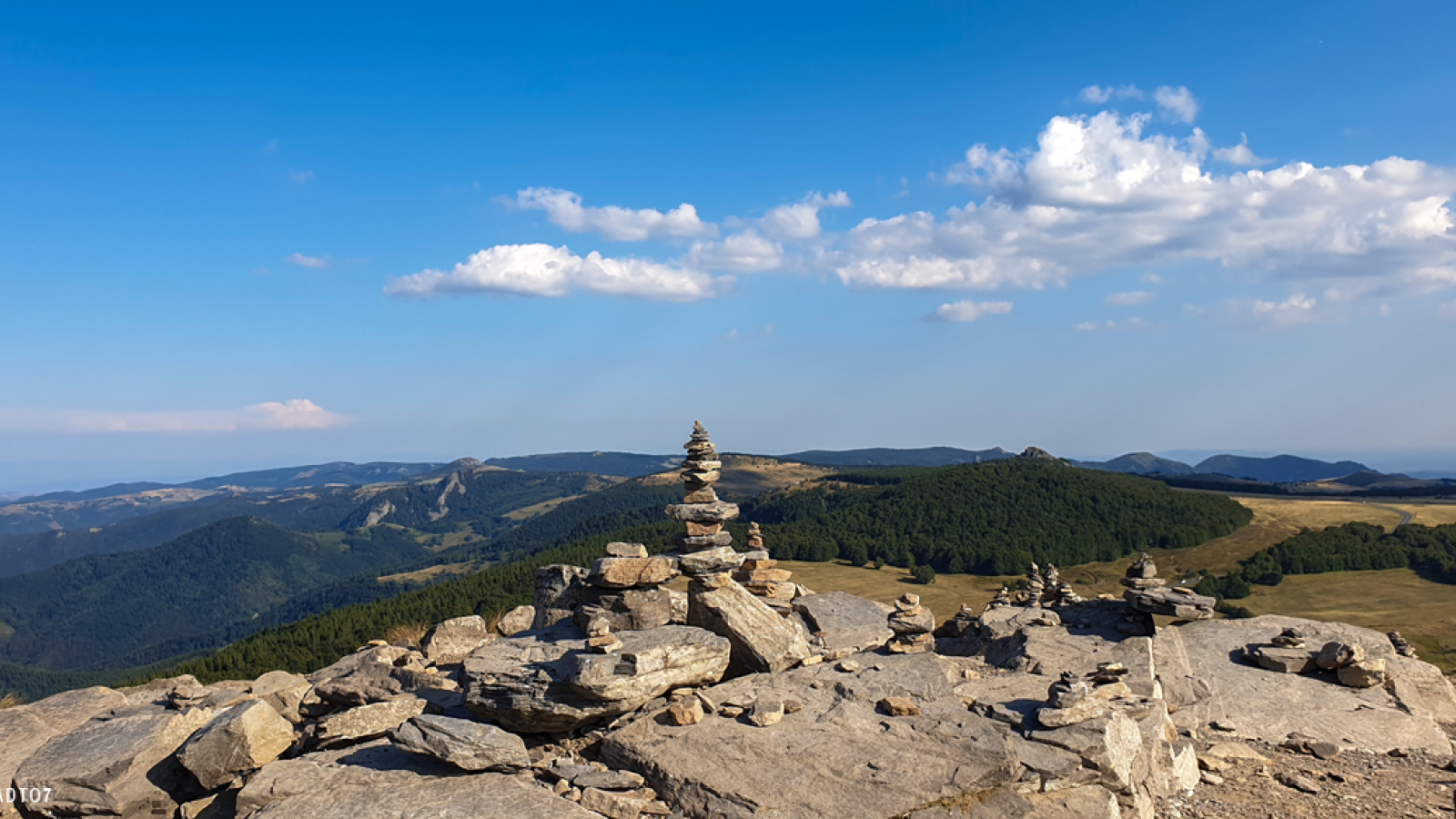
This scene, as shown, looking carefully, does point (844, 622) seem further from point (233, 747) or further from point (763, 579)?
point (233, 747)

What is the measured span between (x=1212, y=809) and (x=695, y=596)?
1321 centimetres

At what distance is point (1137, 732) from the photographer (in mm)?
16953

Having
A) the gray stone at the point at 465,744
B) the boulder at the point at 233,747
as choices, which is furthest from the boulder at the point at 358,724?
the gray stone at the point at 465,744

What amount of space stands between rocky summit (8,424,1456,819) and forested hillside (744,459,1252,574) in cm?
12628

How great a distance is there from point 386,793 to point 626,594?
8.74 metres

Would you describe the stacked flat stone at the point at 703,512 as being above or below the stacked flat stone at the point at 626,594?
above

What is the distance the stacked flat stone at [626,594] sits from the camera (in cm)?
2205

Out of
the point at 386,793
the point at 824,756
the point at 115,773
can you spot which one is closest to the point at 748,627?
the point at 824,756

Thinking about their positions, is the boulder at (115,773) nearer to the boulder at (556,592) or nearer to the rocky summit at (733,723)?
the rocky summit at (733,723)

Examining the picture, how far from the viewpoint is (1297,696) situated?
2234 centimetres

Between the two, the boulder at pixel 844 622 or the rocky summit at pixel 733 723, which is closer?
the rocky summit at pixel 733 723

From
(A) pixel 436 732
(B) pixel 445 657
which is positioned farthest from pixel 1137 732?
(B) pixel 445 657

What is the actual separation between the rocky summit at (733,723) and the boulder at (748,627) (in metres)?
0.08

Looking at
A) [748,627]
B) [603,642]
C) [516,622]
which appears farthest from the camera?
[516,622]
